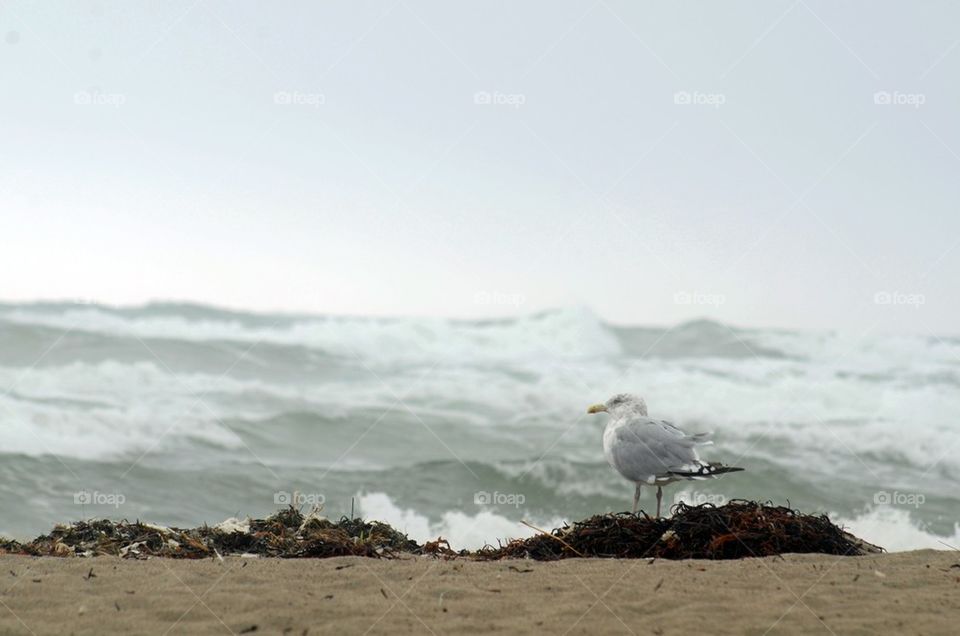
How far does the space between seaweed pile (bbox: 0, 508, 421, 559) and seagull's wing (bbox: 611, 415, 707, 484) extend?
6.44 ft

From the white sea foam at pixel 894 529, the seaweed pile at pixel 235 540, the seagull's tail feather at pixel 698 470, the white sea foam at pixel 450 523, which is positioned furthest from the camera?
the white sea foam at pixel 450 523

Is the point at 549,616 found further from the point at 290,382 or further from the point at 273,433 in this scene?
the point at 290,382

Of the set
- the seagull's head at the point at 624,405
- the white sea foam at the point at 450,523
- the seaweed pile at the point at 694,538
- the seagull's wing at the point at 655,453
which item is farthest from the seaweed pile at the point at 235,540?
the white sea foam at the point at 450,523

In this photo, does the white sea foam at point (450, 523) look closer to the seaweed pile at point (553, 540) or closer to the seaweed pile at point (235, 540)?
the seaweed pile at point (235, 540)

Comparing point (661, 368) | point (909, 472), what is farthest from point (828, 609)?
point (661, 368)

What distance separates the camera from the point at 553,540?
21.5ft

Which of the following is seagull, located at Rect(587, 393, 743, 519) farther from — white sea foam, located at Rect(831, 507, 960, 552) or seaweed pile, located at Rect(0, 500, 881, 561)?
white sea foam, located at Rect(831, 507, 960, 552)

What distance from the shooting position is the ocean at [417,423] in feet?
46.8

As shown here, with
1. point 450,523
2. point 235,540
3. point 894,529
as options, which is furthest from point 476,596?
point 894,529

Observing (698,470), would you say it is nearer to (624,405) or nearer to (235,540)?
(624,405)

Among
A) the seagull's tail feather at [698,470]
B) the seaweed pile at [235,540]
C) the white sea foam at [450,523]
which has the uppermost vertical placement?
the seagull's tail feather at [698,470]

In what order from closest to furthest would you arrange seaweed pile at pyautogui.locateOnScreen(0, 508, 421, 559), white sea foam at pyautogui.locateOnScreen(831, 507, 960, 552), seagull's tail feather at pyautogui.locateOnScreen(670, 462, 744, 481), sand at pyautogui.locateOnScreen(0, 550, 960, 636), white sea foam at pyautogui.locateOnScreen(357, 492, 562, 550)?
sand at pyautogui.locateOnScreen(0, 550, 960, 636) < seaweed pile at pyautogui.locateOnScreen(0, 508, 421, 559) < seagull's tail feather at pyautogui.locateOnScreen(670, 462, 744, 481) < white sea foam at pyautogui.locateOnScreen(831, 507, 960, 552) < white sea foam at pyautogui.locateOnScreen(357, 492, 562, 550)

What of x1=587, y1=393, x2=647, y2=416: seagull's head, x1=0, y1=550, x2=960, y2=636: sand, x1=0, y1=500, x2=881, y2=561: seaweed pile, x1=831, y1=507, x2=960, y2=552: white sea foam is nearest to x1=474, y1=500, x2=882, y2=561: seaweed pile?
x1=0, y1=500, x2=881, y2=561: seaweed pile

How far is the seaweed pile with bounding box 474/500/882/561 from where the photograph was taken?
249 inches
